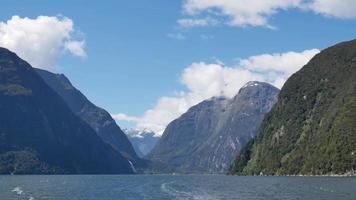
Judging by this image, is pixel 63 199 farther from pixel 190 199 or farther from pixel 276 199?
pixel 276 199

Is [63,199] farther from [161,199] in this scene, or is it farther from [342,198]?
Answer: [342,198]

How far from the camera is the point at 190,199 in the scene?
141 metres

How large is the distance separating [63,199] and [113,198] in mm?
12647

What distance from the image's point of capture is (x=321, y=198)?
13550cm

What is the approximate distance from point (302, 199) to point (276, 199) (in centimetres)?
568

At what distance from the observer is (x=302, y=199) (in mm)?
134000

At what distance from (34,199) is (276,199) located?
177ft

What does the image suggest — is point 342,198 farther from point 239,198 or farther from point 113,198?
point 113,198

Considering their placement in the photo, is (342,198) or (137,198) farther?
(137,198)

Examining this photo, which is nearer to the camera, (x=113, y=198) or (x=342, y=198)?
(x=342, y=198)

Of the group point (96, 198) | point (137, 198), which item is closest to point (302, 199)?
point (137, 198)

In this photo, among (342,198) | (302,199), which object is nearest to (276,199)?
(302,199)

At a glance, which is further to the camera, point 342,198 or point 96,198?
point 96,198

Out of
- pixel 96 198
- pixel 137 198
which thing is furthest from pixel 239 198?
pixel 96 198
